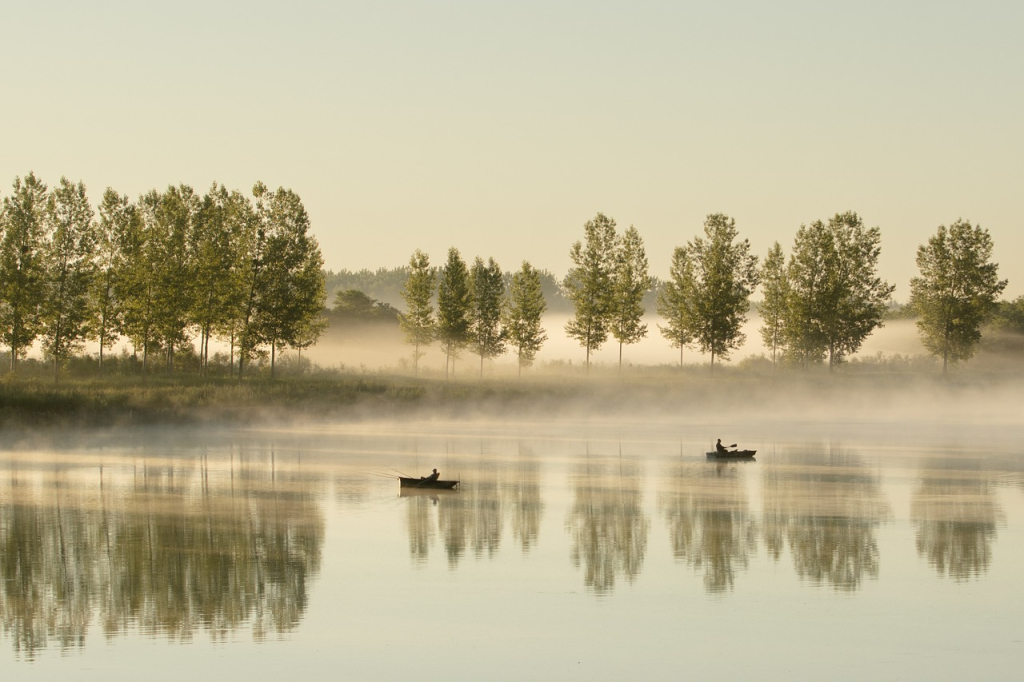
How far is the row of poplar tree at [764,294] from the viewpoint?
107188mm

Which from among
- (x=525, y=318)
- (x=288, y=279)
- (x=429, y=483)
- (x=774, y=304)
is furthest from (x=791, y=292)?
(x=429, y=483)

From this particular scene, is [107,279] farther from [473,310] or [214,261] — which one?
[473,310]

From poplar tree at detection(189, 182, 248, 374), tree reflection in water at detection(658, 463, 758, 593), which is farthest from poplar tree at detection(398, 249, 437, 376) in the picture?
tree reflection in water at detection(658, 463, 758, 593)

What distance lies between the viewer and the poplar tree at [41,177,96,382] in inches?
3253

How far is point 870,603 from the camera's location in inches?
912

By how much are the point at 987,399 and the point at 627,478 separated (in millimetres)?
70521

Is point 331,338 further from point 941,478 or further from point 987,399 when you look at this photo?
point 941,478

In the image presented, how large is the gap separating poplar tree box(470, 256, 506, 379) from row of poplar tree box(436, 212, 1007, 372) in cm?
12

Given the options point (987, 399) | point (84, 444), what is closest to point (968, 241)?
point (987, 399)

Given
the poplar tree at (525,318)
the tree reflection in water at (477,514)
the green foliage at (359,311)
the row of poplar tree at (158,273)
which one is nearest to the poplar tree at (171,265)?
the row of poplar tree at (158,273)

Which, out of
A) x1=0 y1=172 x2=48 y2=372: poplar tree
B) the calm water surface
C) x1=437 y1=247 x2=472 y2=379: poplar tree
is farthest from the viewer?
x1=437 y1=247 x2=472 y2=379: poplar tree

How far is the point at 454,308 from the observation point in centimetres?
10469

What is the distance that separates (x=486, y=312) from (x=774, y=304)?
26.3m

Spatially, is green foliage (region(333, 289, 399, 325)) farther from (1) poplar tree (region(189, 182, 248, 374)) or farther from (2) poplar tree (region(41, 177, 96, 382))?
(2) poplar tree (region(41, 177, 96, 382))
